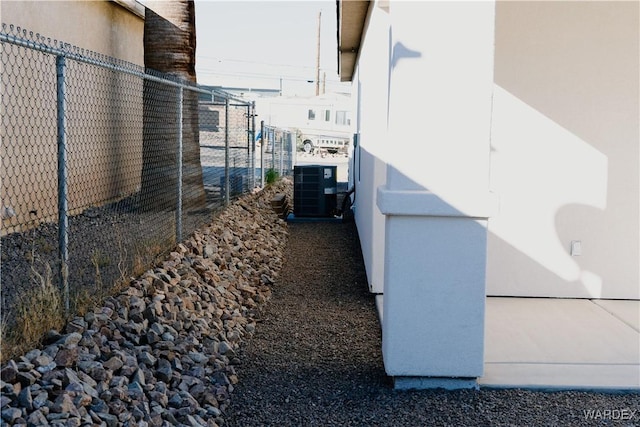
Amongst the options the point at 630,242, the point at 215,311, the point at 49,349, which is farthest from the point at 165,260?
the point at 630,242

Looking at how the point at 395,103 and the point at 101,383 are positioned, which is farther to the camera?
the point at 395,103

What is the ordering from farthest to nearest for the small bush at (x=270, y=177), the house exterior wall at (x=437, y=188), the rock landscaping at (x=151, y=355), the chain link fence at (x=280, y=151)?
1. the chain link fence at (x=280, y=151)
2. the small bush at (x=270, y=177)
3. the house exterior wall at (x=437, y=188)
4. the rock landscaping at (x=151, y=355)

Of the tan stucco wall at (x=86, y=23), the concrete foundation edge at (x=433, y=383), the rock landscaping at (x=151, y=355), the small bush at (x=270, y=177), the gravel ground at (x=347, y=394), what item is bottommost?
the gravel ground at (x=347, y=394)

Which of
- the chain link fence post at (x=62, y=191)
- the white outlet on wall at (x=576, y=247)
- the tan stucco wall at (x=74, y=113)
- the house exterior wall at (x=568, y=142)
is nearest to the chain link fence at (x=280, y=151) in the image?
the tan stucco wall at (x=74, y=113)

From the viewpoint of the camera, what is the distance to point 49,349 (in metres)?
4.90

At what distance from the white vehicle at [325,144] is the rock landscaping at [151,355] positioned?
125 feet

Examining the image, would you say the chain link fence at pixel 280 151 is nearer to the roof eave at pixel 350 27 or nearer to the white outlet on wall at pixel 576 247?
the roof eave at pixel 350 27

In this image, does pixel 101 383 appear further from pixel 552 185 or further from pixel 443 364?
pixel 552 185

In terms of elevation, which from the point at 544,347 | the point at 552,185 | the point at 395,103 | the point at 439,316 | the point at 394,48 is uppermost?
the point at 394,48

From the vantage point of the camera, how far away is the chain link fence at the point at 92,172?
22.5 ft

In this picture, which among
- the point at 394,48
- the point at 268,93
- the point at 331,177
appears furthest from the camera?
the point at 268,93

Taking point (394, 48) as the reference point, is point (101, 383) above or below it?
below

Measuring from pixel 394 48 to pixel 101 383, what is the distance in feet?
8.99

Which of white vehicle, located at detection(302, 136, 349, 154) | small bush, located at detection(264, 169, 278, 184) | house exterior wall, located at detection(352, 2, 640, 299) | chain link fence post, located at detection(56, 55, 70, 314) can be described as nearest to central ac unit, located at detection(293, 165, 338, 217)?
small bush, located at detection(264, 169, 278, 184)
